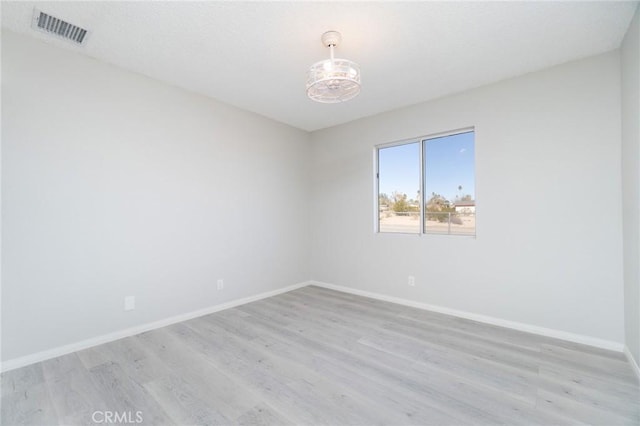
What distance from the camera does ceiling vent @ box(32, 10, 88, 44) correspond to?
7.02 ft

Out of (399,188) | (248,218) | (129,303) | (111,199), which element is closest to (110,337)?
(129,303)

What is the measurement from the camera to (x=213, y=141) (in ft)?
11.9

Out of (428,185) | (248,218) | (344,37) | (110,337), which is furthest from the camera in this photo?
(248,218)

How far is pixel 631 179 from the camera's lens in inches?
87.8

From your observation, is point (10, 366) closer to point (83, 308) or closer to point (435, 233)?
point (83, 308)

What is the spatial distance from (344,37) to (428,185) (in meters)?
2.19

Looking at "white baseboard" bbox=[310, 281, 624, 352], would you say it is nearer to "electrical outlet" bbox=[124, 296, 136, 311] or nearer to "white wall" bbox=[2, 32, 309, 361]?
"white wall" bbox=[2, 32, 309, 361]

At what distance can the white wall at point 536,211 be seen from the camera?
101 inches

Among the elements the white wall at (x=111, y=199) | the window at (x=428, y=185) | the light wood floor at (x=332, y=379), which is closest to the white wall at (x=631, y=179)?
the light wood floor at (x=332, y=379)

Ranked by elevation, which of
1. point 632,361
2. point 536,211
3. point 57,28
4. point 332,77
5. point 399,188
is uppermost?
point 57,28

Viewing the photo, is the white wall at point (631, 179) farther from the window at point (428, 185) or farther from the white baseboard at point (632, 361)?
the window at point (428, 185)

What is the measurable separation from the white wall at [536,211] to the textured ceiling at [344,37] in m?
0.30

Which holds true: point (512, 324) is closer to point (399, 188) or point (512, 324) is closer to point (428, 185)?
point (428, 185)

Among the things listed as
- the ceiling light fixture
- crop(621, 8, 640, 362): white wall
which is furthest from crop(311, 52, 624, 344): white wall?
the ceiling light fixture
